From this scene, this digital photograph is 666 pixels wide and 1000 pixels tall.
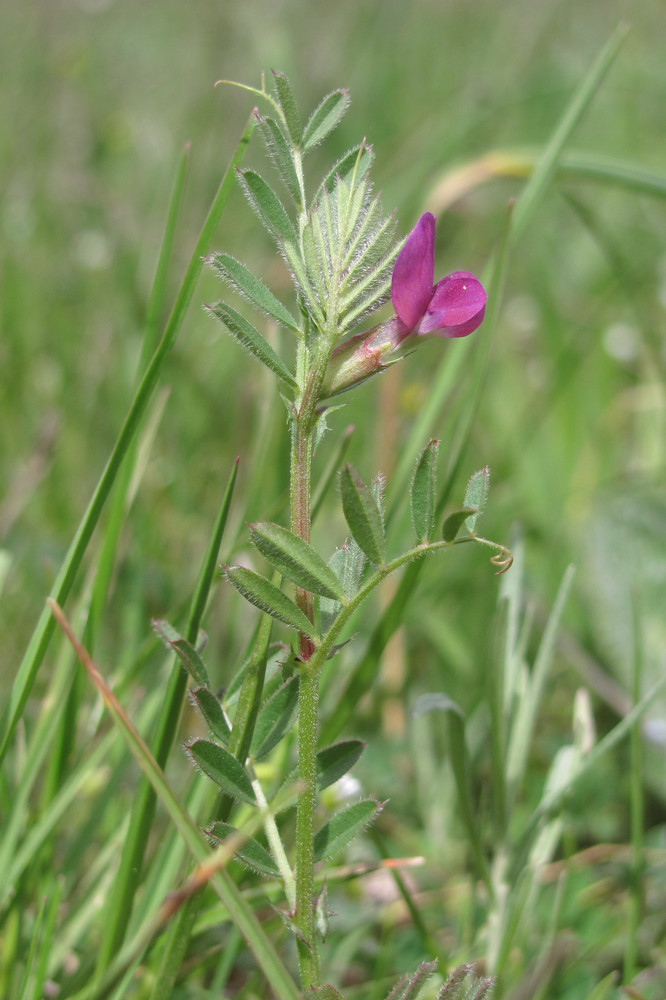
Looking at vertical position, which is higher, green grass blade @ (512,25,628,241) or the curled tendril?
green grass blade @ (512,25,628,241)

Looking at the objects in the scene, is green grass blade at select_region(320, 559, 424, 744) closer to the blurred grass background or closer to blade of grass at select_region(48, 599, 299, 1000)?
the blurred grass background

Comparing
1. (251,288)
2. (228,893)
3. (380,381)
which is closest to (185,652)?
(228,893)

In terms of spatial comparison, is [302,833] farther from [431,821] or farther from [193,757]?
[431,821]


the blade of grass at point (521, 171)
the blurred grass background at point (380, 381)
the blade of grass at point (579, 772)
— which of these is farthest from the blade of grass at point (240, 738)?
the blade of grass at point (521, 171)

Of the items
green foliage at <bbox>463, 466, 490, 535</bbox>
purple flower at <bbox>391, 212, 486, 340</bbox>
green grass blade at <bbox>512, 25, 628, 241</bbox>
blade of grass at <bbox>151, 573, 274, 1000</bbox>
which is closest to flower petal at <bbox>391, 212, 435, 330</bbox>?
purple flower at <bbox>391, 212, 486, 340</bbox>

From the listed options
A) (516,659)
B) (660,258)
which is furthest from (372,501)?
(660,258)

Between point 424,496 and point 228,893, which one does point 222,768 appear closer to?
point 228,893

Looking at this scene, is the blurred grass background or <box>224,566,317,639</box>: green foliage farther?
the blurred grass background
